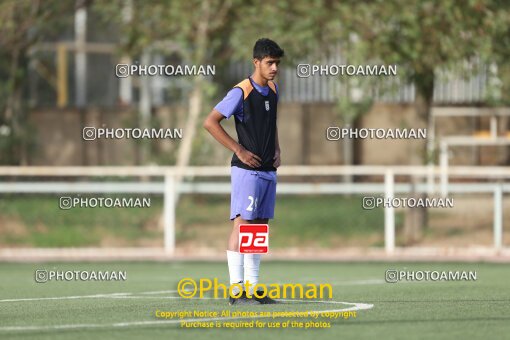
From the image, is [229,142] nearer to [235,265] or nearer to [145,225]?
[235,265]

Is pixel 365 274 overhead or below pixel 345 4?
below

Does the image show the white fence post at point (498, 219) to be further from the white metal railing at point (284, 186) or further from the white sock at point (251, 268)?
the white sock at point (251, 268)

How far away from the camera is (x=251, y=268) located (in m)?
11.4

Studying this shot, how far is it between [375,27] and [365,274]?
681 centimetres

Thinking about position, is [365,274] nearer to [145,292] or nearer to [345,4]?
[145,292]

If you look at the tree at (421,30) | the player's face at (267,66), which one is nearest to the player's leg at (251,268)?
the player's face at (267,66)

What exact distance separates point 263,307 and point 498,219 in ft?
39.3

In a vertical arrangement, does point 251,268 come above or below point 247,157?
below

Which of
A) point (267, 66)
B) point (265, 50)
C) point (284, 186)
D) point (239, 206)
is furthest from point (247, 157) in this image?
point (284, 186)

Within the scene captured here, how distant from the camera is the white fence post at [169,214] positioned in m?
22.9

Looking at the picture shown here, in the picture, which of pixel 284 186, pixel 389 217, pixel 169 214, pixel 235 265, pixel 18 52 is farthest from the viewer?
pixel 18 52

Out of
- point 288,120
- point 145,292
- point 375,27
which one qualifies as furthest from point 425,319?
point 288,120

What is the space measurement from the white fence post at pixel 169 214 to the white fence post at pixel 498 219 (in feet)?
16.7

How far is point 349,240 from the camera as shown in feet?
79.9
